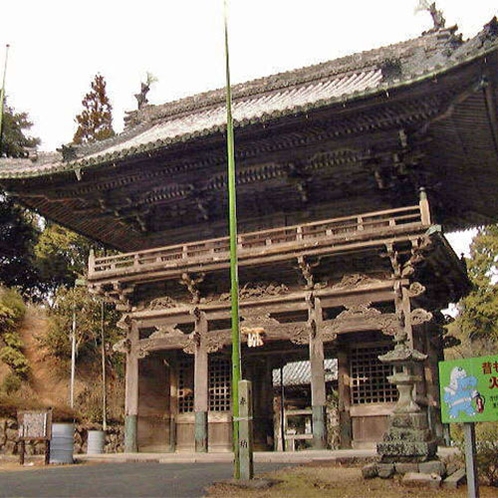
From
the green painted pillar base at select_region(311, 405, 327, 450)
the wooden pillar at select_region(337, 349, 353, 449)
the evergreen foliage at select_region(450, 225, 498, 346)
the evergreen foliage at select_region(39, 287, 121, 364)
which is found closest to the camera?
the green painted pillar base at select_region(311, 405, 327, 450)

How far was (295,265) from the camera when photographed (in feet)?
52.6

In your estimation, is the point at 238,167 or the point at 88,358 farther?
the point at 88,358

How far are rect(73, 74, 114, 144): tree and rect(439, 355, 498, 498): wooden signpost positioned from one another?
36459mm

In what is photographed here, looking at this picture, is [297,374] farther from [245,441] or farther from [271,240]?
[245,441]

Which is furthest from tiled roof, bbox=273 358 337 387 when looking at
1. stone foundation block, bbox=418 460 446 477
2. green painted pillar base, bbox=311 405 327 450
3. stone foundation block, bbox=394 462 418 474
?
stone foundation block, bbox=418 460 446 477

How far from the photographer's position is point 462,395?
6871mm

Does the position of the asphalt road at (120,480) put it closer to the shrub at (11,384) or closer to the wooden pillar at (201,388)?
the wooden pillar at (201,388)

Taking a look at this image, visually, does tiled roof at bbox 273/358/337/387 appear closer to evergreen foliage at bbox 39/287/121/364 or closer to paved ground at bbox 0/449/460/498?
evergreen foliage at bbox 39/287/121/364

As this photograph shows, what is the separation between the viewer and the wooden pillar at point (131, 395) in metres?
17.4

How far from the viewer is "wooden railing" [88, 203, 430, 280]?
49.5ft

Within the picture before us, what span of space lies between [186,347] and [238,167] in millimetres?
5216

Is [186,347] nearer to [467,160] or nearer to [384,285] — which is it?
[384,285]

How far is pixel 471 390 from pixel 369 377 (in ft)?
32.8

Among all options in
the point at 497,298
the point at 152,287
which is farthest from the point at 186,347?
the point at 497,298
